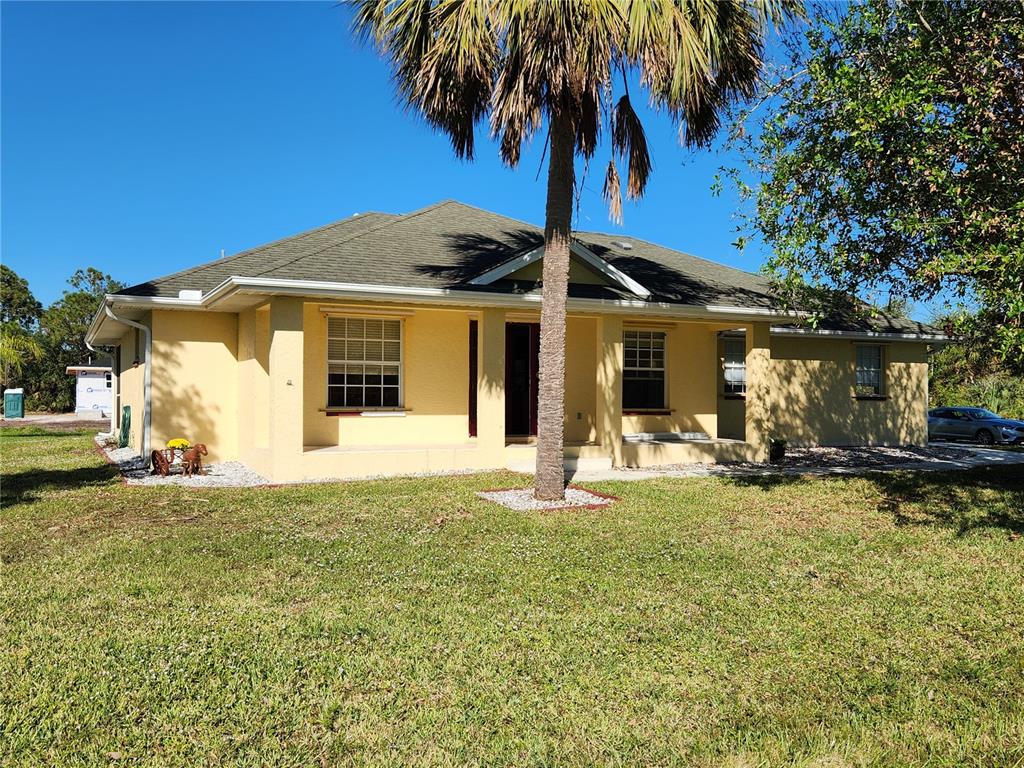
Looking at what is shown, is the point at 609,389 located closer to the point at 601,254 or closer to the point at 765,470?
the point at 765,470

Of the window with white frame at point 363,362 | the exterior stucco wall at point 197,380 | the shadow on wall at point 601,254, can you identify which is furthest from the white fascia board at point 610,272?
the exterior stucco wall at point 197,380

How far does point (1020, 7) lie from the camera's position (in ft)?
23.7

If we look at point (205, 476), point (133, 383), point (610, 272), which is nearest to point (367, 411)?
point (205, 476)

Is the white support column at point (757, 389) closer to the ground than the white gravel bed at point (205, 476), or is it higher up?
higher up

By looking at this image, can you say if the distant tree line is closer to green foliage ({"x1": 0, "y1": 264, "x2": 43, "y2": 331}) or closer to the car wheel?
green foliage ({"x1": 0, "y1": 264, "x2": 43, "y2": 331})

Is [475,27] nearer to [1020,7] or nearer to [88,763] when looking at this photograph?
[1020,7]

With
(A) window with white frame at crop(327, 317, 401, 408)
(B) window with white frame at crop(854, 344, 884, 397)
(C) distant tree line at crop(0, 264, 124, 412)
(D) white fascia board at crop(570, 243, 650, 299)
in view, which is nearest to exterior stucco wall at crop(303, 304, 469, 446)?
(A) window with white frame at crop(327, 317, 401, 408)

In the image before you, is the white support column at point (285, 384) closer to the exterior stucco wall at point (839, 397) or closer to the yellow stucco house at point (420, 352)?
the yellow stucco house at point (420, 352)

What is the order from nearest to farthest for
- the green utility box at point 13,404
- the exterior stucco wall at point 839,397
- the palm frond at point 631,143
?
the palm frond at point 631,143, the exterior stucco wall at point 839,397, the green utility box at point 13,404

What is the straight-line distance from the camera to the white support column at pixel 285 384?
10.7 meters

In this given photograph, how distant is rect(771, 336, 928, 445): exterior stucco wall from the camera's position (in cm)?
1756

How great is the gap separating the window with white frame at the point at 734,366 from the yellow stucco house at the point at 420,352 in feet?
2.60

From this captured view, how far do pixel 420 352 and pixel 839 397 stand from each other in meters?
11.6

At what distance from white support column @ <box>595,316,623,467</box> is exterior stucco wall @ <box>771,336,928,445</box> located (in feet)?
20.2
